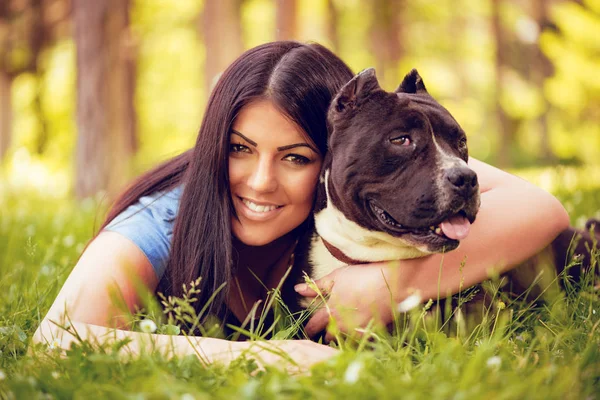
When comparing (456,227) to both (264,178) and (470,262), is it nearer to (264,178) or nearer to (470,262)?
(470,262)

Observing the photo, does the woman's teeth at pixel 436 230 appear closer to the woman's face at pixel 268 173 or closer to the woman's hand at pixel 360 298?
the woman's hand at pixel 360 298

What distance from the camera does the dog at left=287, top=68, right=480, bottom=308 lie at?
8.02ft

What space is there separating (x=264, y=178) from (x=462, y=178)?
836 mm

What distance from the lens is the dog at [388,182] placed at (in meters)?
2.44

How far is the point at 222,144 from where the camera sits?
2.76 meters

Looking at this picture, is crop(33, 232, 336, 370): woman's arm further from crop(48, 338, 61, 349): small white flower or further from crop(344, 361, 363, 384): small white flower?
crop(344, 361, 363, 384): small white flower

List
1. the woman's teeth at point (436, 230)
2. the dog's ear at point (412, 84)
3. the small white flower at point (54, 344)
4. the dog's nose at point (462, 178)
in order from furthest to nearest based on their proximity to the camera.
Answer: the dog's ear at point (412, 84), the woman's teeth at point (436, 230), the dog's nose at point (462, 178), the small white flower at point (54, 344)

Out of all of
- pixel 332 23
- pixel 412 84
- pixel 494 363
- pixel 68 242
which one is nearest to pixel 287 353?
pixel 494 363

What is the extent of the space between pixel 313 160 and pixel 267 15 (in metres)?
13.5

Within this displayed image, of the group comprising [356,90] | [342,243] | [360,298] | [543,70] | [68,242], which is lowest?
[543,70]

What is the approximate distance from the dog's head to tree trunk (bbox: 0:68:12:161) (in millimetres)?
13028

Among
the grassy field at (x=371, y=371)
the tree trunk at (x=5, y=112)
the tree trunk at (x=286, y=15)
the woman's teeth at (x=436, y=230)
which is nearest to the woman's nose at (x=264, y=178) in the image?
the woman's teeth at (x=436, y=230)

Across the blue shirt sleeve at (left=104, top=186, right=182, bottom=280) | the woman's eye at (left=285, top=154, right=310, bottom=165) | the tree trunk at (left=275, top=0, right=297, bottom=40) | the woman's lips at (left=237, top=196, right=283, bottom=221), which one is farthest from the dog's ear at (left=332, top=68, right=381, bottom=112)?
the tree trunk at (left=275, top=0, right=297, bottom=40)

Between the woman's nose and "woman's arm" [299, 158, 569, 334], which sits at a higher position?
the woman's nose
